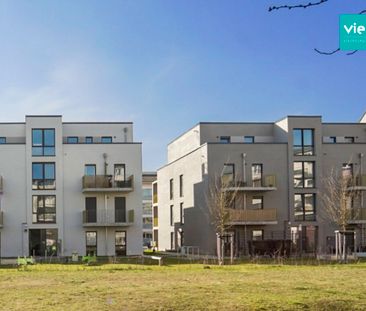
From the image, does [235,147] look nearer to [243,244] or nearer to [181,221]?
[243,244]

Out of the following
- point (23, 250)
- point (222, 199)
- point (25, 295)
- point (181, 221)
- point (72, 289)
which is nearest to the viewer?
point (25, 295)

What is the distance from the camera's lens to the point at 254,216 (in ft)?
131

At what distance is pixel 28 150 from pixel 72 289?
953 inches

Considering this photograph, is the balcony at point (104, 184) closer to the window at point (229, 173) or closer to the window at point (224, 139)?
the window at point (229, 173)

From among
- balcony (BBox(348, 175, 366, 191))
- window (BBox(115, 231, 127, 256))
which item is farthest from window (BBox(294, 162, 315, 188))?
window (BBox(115, 231, 127, 256))

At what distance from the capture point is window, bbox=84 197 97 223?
4016 cm

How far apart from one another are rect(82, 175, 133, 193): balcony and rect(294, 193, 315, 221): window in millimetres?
11552

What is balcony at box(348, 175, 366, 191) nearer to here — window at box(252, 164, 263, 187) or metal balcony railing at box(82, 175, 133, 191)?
window at box(252, 164, 263, 187)

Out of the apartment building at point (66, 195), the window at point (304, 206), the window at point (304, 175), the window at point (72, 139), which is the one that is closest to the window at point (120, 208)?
the apartment building at point (66, 195)

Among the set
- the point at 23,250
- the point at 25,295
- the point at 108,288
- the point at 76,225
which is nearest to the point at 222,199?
the point at 76,225

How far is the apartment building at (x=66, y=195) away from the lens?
3994 cm

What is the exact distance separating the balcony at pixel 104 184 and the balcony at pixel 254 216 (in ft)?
23.6

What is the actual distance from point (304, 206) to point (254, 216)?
4667 mm

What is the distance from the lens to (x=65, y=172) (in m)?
40.8
